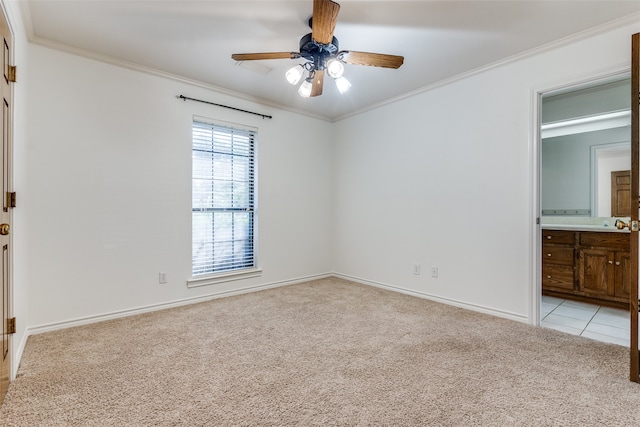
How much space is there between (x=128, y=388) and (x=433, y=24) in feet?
10.8

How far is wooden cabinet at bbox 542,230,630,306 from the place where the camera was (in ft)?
11.3

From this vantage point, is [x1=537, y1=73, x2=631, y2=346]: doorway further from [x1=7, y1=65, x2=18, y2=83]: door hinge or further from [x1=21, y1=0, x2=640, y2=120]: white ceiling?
[x1=7, y1=65, x2=18, y2=83]: door hinge

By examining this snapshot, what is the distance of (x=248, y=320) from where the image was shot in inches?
119

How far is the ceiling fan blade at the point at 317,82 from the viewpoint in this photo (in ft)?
8.50

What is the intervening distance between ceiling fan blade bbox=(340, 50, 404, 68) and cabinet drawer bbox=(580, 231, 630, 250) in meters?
3.17

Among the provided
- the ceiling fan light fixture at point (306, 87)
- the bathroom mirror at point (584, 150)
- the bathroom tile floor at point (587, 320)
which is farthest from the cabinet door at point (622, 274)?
the ceiling fan light fixture at point (306, 87)

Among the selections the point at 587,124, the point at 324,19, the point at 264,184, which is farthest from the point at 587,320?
the point at 264,184

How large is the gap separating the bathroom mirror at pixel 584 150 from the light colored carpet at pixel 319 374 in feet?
8.66

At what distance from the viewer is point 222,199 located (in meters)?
3.89

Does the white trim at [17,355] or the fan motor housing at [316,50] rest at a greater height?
the fan motor housing at [316,50]

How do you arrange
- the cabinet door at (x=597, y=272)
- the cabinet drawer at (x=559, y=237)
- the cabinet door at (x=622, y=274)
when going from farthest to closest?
the cabinet drawer at (x=559, y=237)
the cabinet door at (x=597, y=272)
the cabinet door at (x=622, y=274)

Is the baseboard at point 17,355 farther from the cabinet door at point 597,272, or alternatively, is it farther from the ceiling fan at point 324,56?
the cabinet door at point 597,272

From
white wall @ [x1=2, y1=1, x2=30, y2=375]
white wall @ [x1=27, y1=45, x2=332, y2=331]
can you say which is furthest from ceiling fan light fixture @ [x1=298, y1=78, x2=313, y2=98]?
white wall @ [x1=2, y1=1, x2=30, y2=375]

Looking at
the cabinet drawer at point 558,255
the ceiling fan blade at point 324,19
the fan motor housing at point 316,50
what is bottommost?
the cabinet drawer at point 558,255
